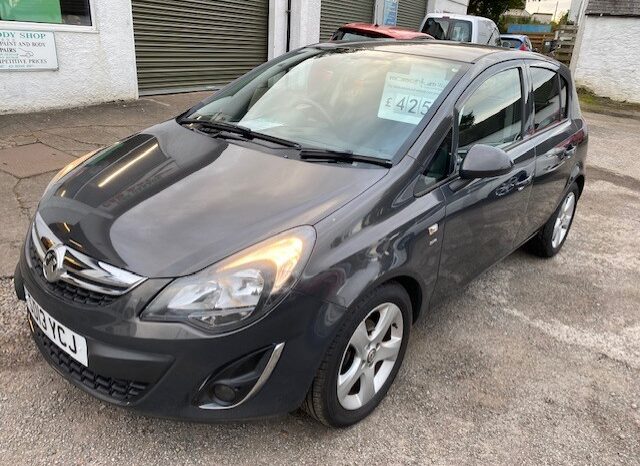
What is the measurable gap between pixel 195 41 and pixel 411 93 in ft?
24.0

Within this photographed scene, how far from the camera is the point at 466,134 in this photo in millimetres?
2709

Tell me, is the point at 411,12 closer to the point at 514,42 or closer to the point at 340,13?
the point at 514,42

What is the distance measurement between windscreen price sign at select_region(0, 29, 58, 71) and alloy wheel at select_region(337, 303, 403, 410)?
610cm

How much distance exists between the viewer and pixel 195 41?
9062mm

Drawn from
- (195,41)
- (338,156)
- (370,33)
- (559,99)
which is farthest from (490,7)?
(338,156)

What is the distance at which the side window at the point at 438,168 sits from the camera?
239 cm

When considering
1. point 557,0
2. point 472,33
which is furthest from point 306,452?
point 557,0

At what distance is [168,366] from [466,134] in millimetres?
1817

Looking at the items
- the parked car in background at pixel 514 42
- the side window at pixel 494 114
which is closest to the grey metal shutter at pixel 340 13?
the parked car in background at pixel 514 42

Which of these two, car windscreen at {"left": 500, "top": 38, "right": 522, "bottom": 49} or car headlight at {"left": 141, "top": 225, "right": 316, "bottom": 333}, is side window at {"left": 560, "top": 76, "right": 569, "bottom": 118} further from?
car windscreen at {"left": 500, "top": 38, "right": 522, "bottom": 49}

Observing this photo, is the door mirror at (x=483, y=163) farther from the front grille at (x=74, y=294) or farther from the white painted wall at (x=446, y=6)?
the white painted wall at (x=446, y=6)

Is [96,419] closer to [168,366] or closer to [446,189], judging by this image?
[168,366]

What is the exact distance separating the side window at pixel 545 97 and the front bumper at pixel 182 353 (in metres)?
2.28

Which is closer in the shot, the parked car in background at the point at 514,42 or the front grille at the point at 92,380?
the front grille at the point at 92,380
